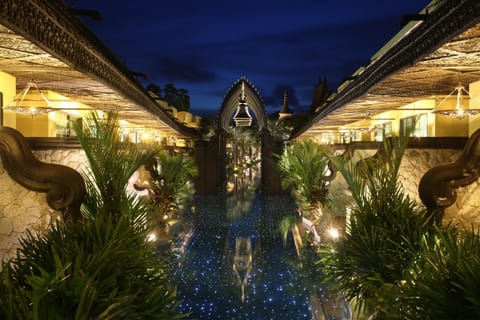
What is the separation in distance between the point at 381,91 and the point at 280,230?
4713 millimetres

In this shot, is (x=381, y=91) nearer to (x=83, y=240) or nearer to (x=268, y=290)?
(x=268, y=290)

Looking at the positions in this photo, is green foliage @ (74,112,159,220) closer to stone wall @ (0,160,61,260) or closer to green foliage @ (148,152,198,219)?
stone wall @ (0,160,61,260)

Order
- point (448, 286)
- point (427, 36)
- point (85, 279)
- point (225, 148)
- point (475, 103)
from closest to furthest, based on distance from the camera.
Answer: point (85, 279) < point (448, 286) < point (427, 36) < point (475, 103) < point (225, 148)

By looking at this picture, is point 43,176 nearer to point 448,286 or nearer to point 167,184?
point 448,286

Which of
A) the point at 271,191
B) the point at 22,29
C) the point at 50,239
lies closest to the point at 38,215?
the point at 50,239

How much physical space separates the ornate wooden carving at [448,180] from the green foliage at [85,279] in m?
2.67

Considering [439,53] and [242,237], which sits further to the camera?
[242,237]

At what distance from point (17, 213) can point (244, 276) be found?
3.20m

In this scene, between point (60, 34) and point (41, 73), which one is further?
point (41, 73)

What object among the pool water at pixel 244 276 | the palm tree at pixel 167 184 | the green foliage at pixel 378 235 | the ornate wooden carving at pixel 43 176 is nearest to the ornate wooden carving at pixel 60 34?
the ornate wooden carving at pixel 43 176

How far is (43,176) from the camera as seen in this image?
3828mm

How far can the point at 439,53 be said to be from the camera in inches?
134

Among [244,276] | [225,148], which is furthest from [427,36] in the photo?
[225,148]

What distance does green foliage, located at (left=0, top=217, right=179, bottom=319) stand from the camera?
6.89 ft
